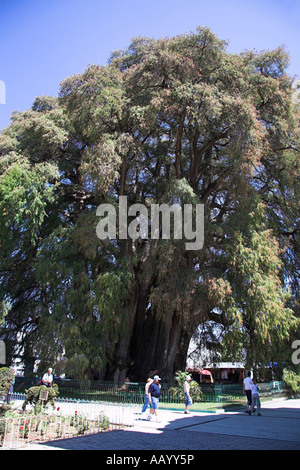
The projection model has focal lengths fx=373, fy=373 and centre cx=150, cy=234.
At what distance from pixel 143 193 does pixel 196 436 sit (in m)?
15.0

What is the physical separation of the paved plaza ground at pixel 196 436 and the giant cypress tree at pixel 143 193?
15.9ft

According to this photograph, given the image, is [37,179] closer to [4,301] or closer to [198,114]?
[4,301]

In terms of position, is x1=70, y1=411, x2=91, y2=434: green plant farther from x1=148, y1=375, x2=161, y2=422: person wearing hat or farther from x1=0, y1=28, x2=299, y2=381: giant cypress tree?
x1=0, y1=28, x2=299, y2=381: giant cypress tree

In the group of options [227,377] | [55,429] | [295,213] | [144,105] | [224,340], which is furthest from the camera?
[227,377]

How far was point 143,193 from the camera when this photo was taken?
21.7 meters

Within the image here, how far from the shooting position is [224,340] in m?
15.7

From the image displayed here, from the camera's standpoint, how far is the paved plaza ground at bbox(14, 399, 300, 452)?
7.22 m

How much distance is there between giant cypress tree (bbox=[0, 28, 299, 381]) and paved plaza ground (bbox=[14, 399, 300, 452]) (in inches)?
191

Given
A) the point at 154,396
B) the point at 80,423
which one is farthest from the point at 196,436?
the point at 80,423

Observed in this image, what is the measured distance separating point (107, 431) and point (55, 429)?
48.7 inches

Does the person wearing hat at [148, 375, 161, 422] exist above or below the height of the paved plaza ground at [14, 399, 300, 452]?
above

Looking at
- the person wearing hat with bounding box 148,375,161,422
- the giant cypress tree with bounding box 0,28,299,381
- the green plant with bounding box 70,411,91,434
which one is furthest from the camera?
the giant cypress tree with bounding box 0,28,299,381

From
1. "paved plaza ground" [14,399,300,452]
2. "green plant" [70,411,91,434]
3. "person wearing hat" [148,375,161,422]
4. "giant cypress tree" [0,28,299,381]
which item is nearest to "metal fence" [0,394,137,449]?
"green plant" [70,411,91,434]
